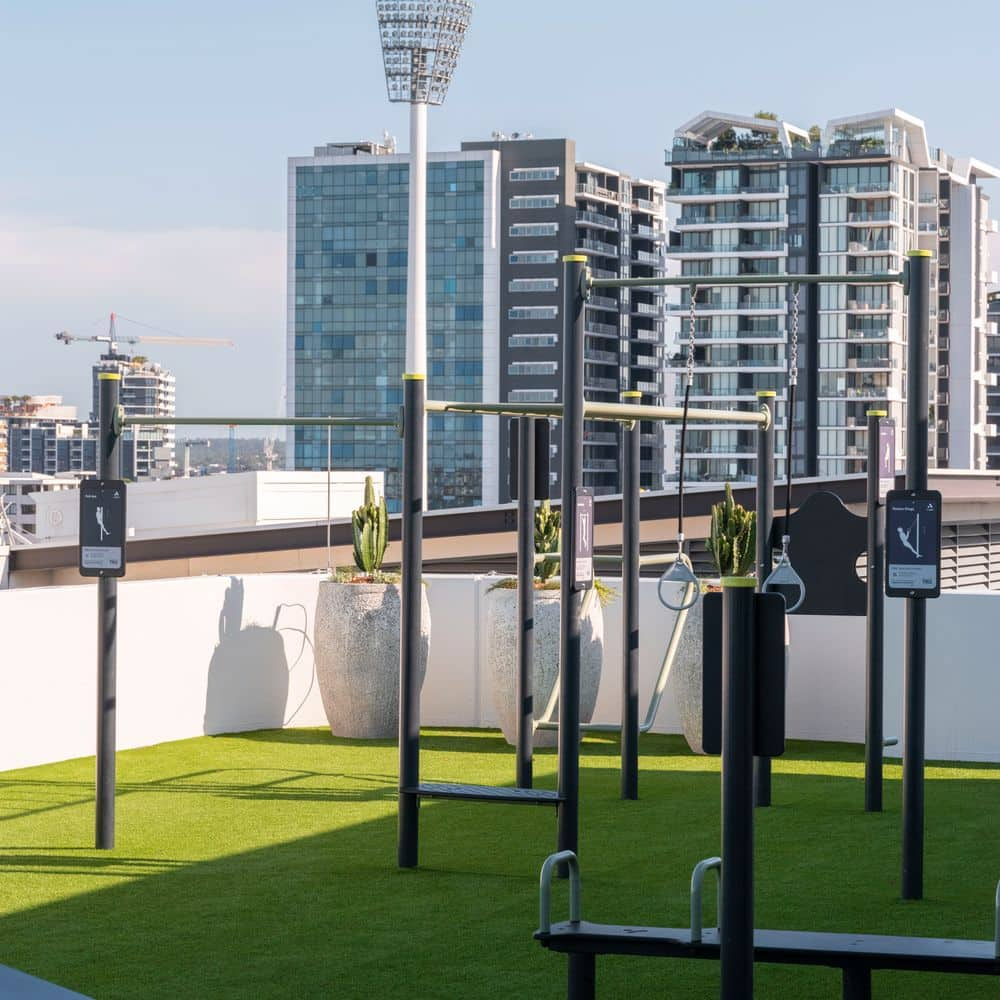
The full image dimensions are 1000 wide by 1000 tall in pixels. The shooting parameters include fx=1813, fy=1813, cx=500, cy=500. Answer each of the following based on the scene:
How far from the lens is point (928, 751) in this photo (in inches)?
524

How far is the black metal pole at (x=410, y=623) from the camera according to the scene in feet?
29.6

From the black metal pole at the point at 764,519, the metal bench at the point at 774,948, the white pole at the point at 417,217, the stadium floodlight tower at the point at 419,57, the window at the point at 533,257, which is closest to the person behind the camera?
the metal bench at the point at 774,948

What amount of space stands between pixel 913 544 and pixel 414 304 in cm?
919

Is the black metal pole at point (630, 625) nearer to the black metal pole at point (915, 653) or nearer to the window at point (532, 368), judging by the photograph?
the black metal pole at point (915, 653)

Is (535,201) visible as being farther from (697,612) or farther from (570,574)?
(570,574)

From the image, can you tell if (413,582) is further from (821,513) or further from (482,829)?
(821,513)

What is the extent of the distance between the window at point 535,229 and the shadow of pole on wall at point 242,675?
341 feet

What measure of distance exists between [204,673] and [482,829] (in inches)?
182

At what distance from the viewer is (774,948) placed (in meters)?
5.68

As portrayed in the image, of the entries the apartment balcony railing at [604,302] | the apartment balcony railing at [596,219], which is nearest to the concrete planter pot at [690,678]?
the apartment balcony railing at [604,302]

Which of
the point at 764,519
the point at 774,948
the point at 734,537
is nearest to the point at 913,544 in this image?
the point at 774,948

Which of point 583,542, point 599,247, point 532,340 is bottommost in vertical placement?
point 583,542

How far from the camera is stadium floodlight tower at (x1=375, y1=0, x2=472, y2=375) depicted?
18938mm

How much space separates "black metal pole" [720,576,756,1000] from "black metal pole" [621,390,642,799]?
6.20 metres
